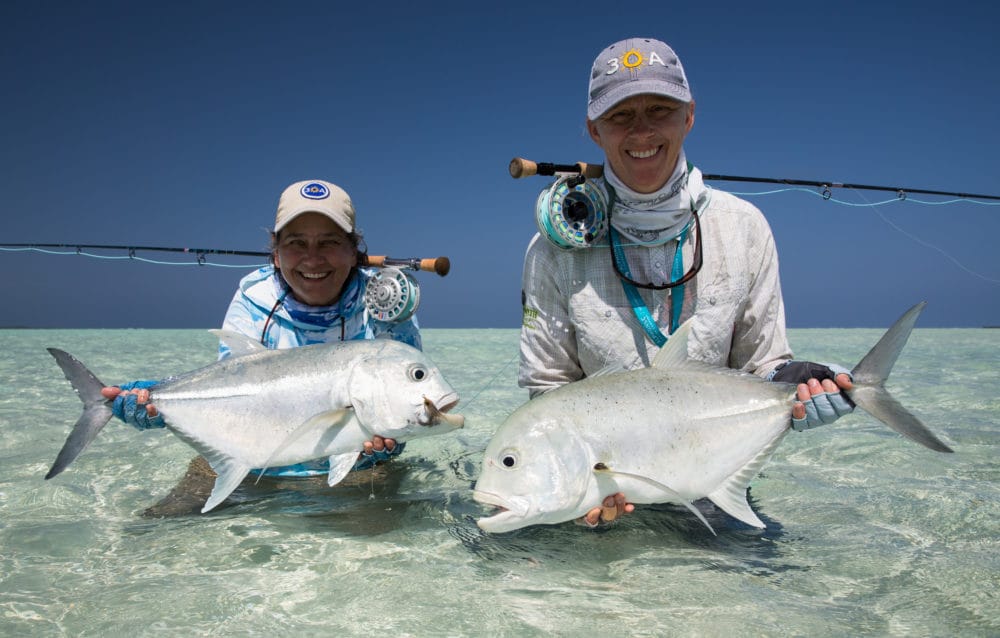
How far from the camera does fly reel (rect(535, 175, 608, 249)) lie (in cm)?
315

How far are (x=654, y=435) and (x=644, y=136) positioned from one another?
1.39 meters

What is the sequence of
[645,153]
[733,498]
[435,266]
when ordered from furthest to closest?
[435,266], [645,153], [733,498]

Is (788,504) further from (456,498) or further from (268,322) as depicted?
(268,322)

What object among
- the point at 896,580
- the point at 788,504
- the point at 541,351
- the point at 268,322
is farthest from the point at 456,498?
the point at 896,580

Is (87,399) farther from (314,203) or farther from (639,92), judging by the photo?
Answer: (639,92)

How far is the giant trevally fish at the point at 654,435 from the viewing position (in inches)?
90.7

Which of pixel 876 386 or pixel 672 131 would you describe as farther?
pixel 672 131

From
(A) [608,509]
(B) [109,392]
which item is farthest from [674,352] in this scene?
(B) [109,392]

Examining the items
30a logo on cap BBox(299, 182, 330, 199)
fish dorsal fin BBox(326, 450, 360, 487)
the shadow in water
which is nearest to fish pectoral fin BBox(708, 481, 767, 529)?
the shadow in water

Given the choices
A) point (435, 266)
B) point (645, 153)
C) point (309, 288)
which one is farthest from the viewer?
point (435, 266)

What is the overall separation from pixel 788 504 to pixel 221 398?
2.96 m

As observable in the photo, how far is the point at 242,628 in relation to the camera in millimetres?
2105

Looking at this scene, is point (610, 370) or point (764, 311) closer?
point (610, 370)

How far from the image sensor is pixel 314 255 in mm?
3625
